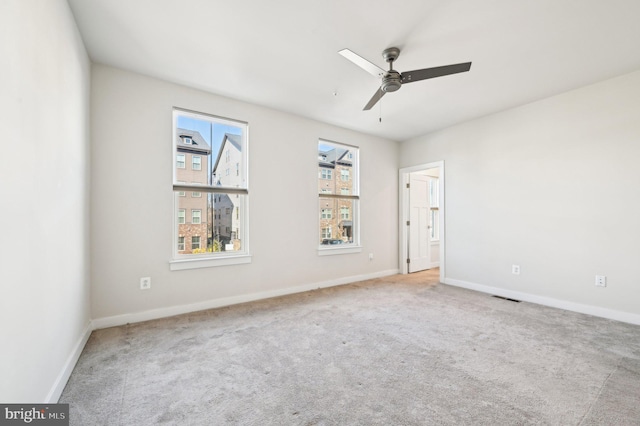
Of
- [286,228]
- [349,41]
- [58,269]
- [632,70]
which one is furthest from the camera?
[286,228]

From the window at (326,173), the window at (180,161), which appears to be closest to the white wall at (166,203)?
the window at (180,161)

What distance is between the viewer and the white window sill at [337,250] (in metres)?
4.49

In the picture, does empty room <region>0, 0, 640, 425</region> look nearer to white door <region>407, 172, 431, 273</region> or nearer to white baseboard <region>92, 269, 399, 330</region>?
white baseboard <region>92, 269, 399, 330</region>

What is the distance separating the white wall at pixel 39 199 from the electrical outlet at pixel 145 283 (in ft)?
2.08

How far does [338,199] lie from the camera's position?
4820 mm

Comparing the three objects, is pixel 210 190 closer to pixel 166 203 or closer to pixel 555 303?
pixel 166 203

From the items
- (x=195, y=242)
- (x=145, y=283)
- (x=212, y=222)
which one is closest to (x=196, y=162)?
(x=212, y=222)

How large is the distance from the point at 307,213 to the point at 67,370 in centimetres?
309

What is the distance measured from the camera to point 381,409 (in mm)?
1637

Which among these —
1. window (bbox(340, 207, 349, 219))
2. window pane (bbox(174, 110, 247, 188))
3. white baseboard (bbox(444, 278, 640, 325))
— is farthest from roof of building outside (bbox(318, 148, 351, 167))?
white baseboard (bbox(444, 278, 640, 325))

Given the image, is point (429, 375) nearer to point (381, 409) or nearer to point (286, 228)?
point (381, 409)

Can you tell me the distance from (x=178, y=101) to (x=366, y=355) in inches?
136

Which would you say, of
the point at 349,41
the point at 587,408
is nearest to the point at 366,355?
the point at 587,408

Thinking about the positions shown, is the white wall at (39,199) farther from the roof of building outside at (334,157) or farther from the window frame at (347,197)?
the roof of building outside at (334,157)
